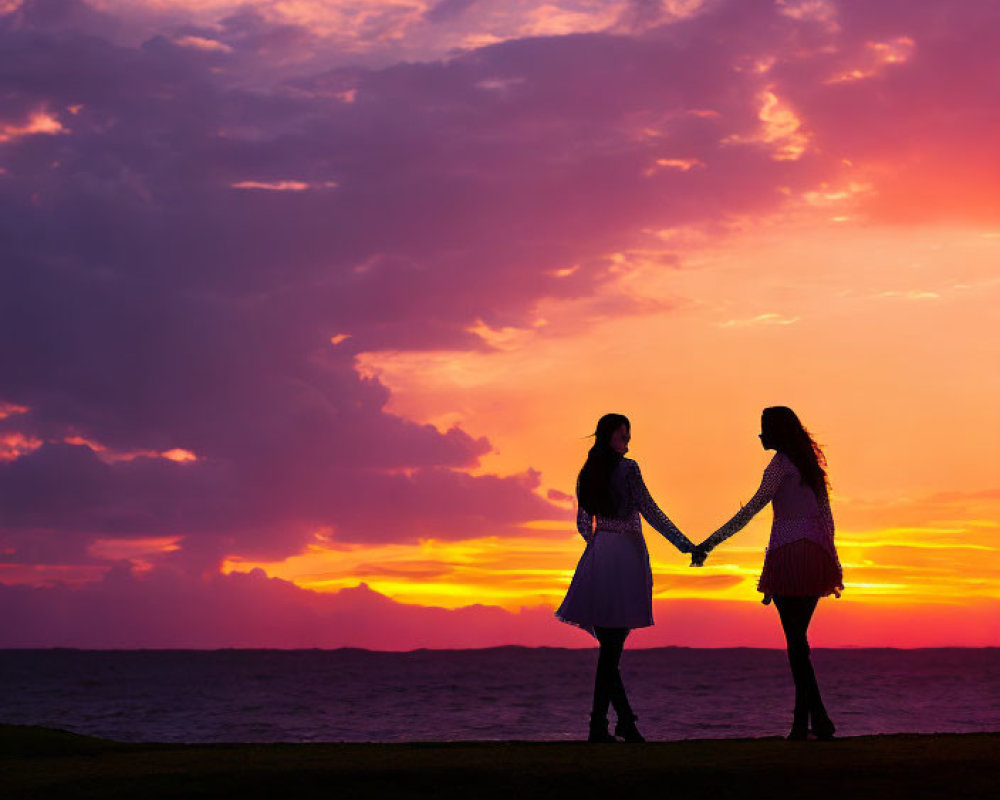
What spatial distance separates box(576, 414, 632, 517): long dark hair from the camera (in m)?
13.3

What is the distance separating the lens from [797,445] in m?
12.9

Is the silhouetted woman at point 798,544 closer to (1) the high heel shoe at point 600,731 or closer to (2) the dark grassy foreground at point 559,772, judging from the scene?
(2) the dark grassy foreground at point 559,772

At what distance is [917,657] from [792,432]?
5672 inches

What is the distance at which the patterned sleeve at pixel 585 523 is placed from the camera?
45.0 ft

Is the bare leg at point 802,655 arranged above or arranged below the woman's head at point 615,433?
below

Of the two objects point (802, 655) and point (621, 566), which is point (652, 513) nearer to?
point (621, 566)

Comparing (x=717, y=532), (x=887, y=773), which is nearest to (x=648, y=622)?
(x=717, y=532)

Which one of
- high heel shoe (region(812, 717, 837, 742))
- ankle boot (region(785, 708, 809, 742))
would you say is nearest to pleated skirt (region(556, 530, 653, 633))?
ankle boot (region(785, 708, 809, 742))

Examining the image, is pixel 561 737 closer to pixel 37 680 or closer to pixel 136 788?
pixel 136 788

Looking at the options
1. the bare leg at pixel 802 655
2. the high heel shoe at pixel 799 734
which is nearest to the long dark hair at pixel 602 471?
the bare leg at pixel 802 655

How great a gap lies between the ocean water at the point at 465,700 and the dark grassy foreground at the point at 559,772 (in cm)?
3912

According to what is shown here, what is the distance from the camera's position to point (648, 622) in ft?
43.2

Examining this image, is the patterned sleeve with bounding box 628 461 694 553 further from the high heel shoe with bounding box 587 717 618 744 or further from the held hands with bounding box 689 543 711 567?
the high heel shoe with bounding box 587 717 618 744

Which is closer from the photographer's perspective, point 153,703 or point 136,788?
point 136,788
